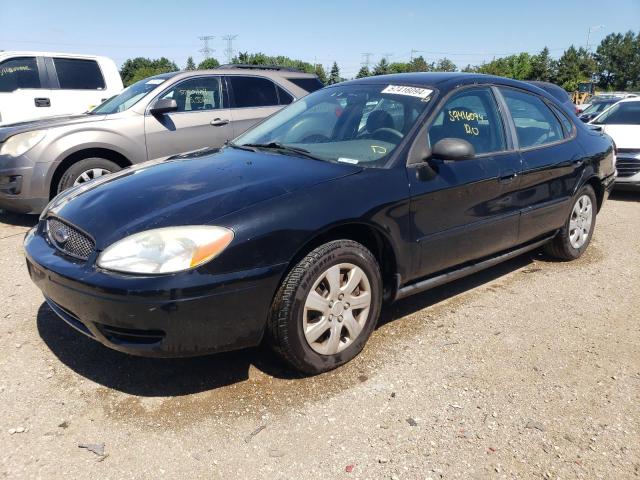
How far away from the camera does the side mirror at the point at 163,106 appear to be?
5.79m

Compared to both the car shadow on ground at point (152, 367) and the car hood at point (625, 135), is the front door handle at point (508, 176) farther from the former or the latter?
the car hood at point (625, 135)

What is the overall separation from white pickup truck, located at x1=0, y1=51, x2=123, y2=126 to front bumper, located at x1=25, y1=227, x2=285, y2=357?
22.6ft

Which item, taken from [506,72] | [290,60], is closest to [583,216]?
[506,72]

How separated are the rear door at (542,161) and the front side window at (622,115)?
5231mm

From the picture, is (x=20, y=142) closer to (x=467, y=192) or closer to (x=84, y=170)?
(x=84, y=170)

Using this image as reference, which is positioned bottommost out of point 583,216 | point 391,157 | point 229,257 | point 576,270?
point 576,270

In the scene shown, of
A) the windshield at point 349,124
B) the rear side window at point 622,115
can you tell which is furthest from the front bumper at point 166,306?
the rear side window at point 622,115

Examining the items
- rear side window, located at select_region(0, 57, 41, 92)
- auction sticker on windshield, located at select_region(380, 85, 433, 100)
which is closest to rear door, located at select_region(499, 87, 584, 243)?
auction sticker on windshield, located at select_region(380, 85, 433, 100)

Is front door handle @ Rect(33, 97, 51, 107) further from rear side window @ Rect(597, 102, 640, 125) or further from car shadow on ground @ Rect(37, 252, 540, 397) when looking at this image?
rear side window @ Rect(597, 102, 640, 125)

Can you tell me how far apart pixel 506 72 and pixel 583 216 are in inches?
2494

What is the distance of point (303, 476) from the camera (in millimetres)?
2127

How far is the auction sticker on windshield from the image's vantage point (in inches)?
135

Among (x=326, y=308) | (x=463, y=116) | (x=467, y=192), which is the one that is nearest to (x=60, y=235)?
(x=326, y=308)

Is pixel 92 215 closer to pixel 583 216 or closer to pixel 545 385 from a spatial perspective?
pixel 545 385
